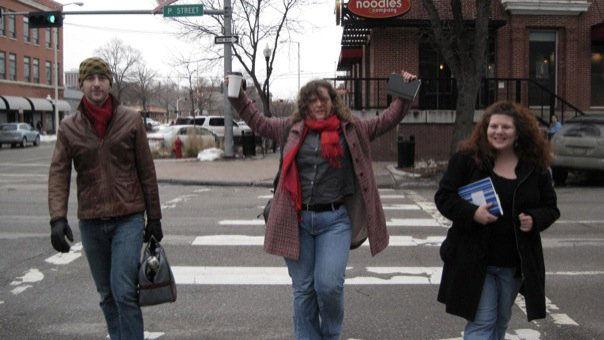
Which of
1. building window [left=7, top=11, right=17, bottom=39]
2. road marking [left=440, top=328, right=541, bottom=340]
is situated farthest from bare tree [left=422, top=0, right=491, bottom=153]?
building window [left=7, top=11, right=17, bottom=39]

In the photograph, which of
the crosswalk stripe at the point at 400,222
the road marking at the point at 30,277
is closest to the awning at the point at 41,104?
the crosswalk stripe at the point at 400,222

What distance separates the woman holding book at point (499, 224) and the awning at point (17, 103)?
59.8 metres

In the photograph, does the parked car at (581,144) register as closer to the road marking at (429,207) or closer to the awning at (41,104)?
the road marking at (429,207)

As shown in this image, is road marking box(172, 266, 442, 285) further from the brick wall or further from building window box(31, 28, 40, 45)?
building window box(31, 28, 40, 45)

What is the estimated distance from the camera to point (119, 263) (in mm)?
4090

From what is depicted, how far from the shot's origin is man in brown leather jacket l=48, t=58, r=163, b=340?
4105 millimetres

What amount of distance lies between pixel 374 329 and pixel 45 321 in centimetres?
272

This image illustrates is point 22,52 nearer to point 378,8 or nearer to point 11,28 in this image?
point 11,28

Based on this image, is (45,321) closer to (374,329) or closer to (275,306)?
(275,306)

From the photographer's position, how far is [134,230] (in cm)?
417

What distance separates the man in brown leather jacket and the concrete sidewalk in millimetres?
12923

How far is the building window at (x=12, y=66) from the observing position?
6106 cm

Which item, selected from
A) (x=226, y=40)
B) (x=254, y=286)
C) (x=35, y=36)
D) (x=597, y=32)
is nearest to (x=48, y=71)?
(x=35, y=36)

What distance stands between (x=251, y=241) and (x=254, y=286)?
2.49 metres
